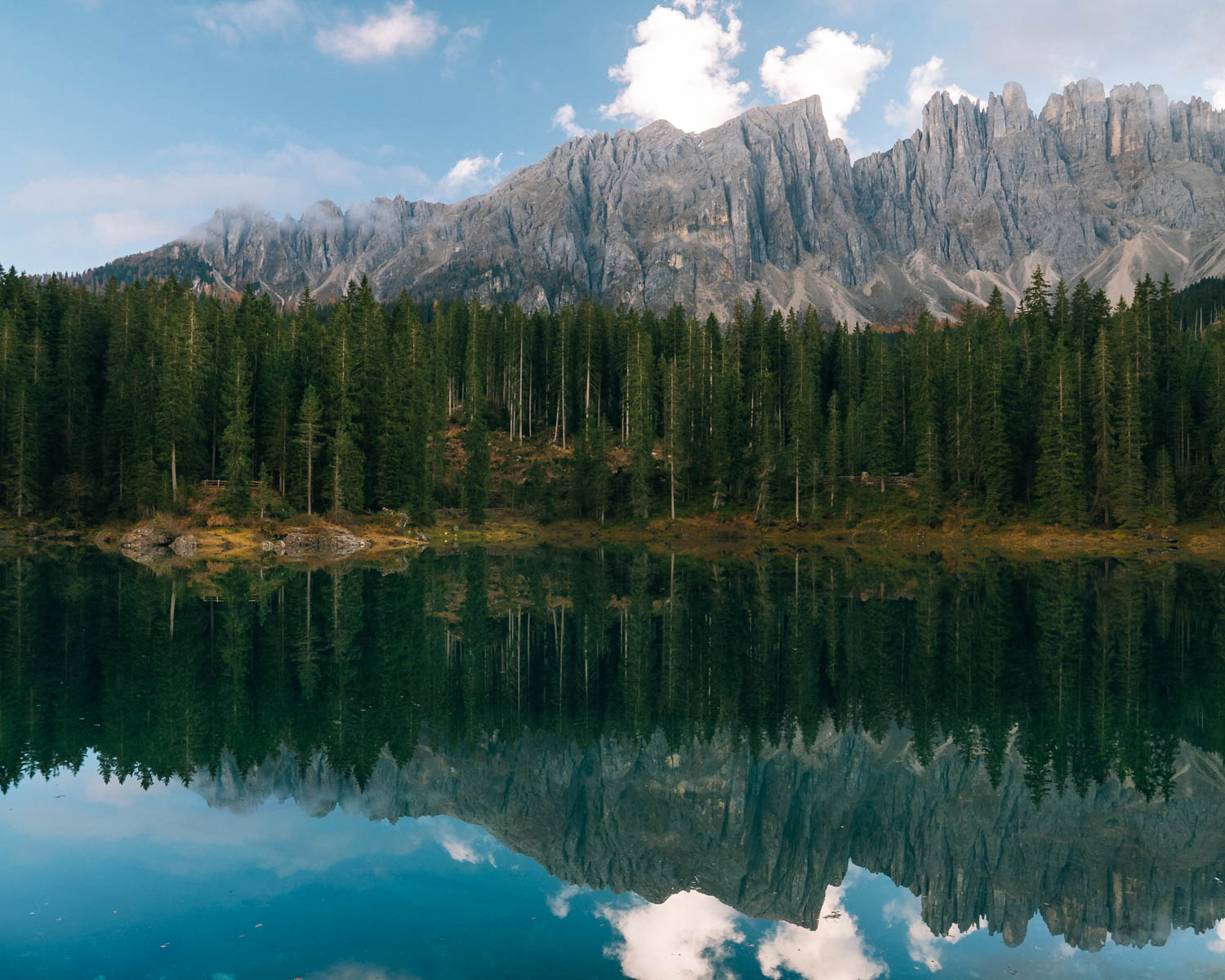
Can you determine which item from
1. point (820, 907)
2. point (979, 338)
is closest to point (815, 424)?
point (979, 338)

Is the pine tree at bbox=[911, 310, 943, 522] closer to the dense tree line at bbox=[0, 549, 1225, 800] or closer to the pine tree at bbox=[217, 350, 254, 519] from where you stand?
the dense tree line at bbox=[0, 549, 1225, 800]

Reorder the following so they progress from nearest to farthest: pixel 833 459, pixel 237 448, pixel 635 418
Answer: pixel 237 448 < pixel 833 459 < pixel 635 418

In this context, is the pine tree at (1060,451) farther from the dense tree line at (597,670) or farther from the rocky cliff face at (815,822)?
the rocky cliff face at (815,822)

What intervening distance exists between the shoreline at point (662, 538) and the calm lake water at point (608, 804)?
120 feet

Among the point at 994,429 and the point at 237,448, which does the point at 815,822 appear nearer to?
the point at 237,448

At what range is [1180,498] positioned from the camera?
249 feet

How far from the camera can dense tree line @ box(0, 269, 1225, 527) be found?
2881 inches

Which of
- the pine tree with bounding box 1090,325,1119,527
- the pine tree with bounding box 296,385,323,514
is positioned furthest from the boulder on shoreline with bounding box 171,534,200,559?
the pine tree with bounding box 1090,325,1119,527

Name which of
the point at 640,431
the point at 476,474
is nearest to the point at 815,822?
the point at 640,431

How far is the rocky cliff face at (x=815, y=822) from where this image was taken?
11.9 m

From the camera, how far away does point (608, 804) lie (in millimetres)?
14828

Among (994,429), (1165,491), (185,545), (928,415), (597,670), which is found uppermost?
(928,415)

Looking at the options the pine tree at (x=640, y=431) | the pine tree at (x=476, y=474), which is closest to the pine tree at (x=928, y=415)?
the pine tree at (x=640, y=431)

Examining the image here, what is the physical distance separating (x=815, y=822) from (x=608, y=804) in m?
3.76
